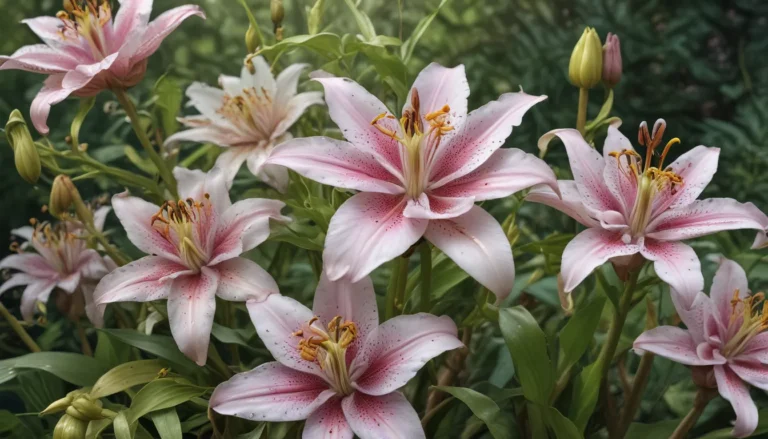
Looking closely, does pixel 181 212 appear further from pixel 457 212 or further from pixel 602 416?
pixel 602 416

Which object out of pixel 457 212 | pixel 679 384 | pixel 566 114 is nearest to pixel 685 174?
pixel 457 212

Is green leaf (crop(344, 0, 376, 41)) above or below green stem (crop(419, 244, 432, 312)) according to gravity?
above

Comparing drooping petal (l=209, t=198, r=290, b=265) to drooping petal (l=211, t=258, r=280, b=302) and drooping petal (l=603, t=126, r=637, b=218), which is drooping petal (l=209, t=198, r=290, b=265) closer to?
drooping petal (l=211, t=258, r=280, b=302)

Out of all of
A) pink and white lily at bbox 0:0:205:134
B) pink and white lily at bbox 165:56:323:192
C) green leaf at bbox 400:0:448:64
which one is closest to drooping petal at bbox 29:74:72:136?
pink and white lily at bbox 0:0:205:134

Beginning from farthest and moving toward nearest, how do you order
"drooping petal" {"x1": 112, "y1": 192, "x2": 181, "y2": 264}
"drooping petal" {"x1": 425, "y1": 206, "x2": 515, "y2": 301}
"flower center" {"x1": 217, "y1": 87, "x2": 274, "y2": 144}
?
"flower center" {"x1": 217, "y1": 87, "x2": 274, "y2": 144}
"drooping petal" {"x1": 112, "y1": 192, "x2": 181, "y2": 264}
"drooping petal" {"x1": 425, "y1": 206, "x2": 515, "y2": 301}

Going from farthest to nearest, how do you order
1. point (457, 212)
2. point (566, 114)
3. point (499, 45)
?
point (499, 45)
point (566, 114)
point (457, 212)

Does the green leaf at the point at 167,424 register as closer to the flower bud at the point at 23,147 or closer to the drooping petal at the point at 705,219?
the flower bud at the point at 23,147
